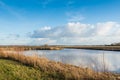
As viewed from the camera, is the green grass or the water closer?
the green grass

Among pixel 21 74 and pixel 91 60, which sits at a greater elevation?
pixel 21 74

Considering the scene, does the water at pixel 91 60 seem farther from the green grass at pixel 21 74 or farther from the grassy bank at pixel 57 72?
the green grass at pixel 21 74

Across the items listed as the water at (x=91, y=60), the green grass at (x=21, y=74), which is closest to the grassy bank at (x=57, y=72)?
the green grass at (x=21, y=74)

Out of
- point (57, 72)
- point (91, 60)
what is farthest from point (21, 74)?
point (91, 60)

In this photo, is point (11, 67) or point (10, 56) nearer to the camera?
point (11, 67)

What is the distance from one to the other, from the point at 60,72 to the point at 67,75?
0.65 metres

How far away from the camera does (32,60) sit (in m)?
11.8

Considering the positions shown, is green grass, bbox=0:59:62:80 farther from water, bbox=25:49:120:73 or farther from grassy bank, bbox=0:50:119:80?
water, bbox=25:49:120:73

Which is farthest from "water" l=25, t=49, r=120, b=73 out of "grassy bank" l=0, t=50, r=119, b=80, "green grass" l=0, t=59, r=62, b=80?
"green grass" l=0, t=59, r=62, b=80

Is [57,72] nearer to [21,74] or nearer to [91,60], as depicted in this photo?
[21,74]

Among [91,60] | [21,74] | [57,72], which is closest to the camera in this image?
[21,74]

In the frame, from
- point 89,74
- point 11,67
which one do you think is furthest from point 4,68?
point 89,74

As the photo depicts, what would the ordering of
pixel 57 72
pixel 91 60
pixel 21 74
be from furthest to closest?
1. pixel 91 60
2. pixel 57 72
3. pixel 21 74

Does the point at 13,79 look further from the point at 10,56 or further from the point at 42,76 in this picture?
the point at 10,56
